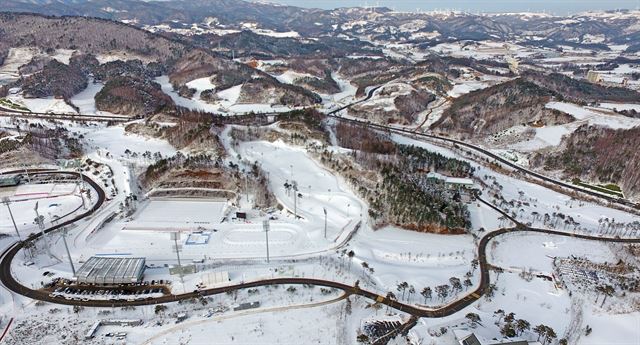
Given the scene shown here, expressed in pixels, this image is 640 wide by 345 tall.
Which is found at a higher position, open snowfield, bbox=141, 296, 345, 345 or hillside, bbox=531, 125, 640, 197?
hillside, bbox=531, 125, 640, 197

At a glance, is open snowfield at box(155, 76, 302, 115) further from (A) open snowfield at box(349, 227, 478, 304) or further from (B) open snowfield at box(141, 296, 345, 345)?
(B) open snowfield at box(141, 296, 345, 345)

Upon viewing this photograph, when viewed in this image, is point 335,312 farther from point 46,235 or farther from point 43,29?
point 43,29

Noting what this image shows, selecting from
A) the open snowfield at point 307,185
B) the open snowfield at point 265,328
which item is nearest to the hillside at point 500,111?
the open snowfield at point 307,185

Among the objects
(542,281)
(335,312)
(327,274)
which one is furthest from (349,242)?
(542,281)

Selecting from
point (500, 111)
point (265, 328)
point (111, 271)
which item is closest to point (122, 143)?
point (111, 271)

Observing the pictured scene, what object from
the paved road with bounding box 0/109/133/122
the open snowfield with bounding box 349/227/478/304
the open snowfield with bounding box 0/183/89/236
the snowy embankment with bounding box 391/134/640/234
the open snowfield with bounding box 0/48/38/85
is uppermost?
the open snowfield with bounding box 0/48/38/85

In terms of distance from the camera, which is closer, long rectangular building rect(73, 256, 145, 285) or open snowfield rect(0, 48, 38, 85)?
long rectangular building rect(73, 256, 145, 285)

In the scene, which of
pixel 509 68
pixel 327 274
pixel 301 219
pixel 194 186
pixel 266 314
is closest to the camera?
pixel 266 314

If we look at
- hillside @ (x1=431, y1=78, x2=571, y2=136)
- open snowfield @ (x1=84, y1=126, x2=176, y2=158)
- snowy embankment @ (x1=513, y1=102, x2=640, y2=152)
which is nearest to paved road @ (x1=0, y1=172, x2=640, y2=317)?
open snowfield @ (x1=84, y1=126, x2=176, y2=158)
